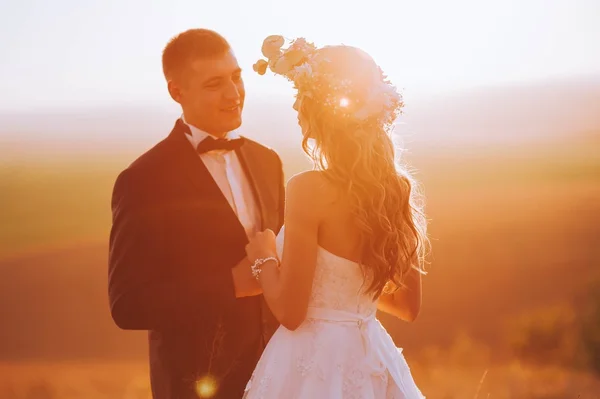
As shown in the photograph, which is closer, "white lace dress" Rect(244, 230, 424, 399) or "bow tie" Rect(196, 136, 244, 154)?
"white lace dress" Rect(244, 230, 424, 399)

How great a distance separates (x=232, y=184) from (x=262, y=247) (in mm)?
649

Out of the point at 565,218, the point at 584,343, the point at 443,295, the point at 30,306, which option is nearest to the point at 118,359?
the point at 30,306

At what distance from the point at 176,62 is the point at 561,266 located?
2587cm

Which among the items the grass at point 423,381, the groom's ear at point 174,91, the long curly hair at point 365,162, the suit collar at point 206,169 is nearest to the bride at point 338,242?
the long curly hair at point 365,162

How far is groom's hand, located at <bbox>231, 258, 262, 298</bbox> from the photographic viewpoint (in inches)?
141

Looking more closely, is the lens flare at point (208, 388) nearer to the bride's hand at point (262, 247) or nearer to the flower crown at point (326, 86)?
the bride's hand at point (262, 247)

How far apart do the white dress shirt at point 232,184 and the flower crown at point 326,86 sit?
2.23 feet

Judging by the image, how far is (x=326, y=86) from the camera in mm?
3242

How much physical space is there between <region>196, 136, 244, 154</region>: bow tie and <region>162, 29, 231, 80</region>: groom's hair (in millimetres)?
453

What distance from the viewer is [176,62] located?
402cm

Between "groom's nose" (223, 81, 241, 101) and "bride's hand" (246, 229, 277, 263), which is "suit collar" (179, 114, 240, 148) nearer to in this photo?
"groom's nose" (223, 81, 241, 101)

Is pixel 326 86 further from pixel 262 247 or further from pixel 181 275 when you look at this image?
pixel 181 275

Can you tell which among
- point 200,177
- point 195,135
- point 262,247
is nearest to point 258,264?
point 262,247

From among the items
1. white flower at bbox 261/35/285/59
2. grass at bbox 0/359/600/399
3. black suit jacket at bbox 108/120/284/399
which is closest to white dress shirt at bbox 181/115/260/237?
black suit jacket at bbox 108/120/284/399
